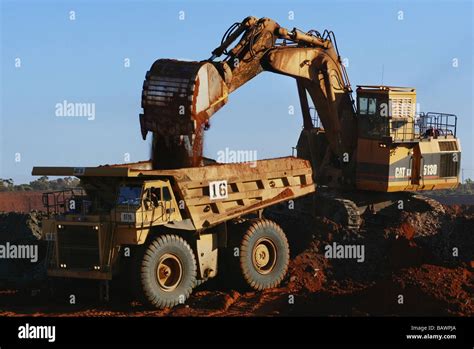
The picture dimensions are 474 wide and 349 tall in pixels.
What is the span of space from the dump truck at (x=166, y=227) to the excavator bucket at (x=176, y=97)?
116 centimetres

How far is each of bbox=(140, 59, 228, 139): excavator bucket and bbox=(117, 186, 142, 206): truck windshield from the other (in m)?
2.44

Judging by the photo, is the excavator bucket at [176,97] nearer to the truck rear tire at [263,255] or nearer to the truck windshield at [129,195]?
the truck windshield at [129,195]

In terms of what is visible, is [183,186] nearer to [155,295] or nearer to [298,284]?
[155,295]

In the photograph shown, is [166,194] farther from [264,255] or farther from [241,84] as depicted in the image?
[241,84]

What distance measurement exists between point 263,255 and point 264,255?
0.04m

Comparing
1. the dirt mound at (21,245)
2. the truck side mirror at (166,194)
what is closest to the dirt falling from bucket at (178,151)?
the truck side mirror at (166,194)

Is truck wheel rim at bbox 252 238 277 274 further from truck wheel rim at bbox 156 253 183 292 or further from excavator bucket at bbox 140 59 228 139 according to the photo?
excavator bucket at bbox 140 59 228 139

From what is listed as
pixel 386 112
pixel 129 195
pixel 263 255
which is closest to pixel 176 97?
pixel 129 195

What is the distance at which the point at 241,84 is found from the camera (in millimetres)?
23922

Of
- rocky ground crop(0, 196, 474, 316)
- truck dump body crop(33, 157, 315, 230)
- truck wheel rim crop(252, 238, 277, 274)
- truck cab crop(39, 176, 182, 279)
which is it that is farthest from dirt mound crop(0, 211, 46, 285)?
truck wheel rim crop(252, 238, 277, 274)

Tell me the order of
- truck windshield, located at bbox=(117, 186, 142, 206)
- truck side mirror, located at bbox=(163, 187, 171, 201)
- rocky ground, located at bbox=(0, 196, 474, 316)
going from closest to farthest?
1. rocky ground, located at bbox=(0, 196, 474, 316)
2. truck windshield, located at bbox=(117, 186, 142, 206)
3. truck side mirror, located at bbox=(163, 187, 171, 201)

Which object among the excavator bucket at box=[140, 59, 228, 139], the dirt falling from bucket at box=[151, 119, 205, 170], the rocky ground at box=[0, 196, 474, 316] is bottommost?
the rocky ground at box=[0, 196, 474, 316]

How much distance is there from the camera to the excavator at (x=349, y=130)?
24812mm

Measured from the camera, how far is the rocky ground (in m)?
19.3
